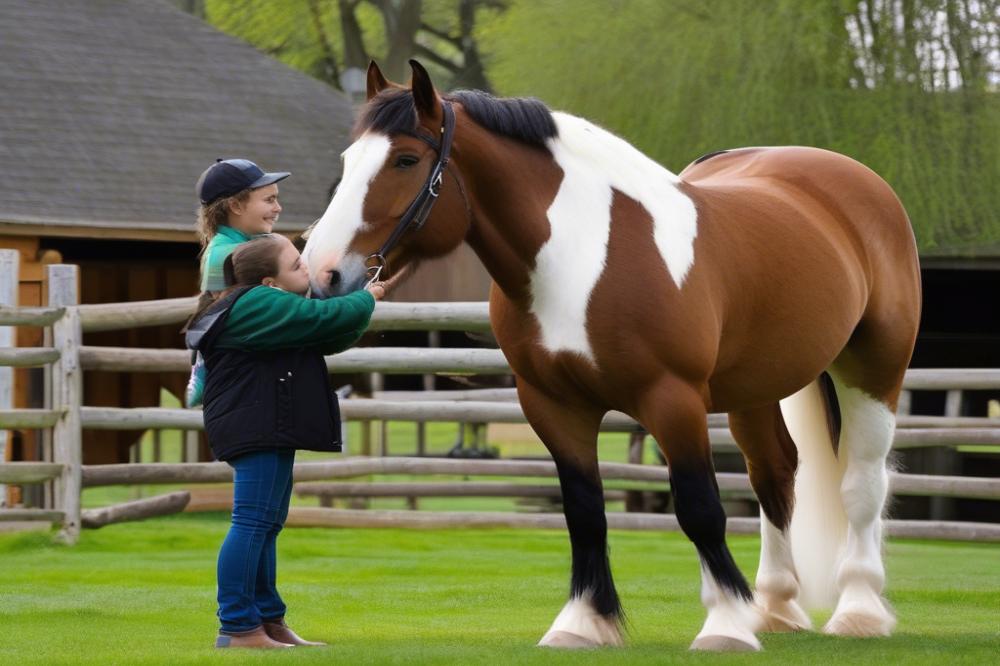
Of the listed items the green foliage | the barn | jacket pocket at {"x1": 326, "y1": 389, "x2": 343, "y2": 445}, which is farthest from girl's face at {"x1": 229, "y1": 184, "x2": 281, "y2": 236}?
the green foliage

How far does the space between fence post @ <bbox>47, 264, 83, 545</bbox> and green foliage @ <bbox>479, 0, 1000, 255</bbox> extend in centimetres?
922

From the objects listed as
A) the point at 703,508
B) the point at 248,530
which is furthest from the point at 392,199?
the point at 703,508

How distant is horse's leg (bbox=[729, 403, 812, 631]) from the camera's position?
18.5 feet

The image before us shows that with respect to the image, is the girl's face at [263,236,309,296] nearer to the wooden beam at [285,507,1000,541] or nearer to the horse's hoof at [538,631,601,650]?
the horse's hoof at [538,631,601,650]

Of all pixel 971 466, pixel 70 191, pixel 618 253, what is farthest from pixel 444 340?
pixel 618 253

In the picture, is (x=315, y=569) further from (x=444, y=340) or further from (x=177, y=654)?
(x=444, y=340)

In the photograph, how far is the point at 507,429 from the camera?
26719 millimetres

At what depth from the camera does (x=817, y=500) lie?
5738 millimetres

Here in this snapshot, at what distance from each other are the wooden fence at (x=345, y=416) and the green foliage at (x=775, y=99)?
5710 millimetres

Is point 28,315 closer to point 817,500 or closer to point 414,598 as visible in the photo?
point 414,598

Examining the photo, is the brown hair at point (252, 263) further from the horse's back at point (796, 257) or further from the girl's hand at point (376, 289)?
the horse's back at point (796, 257)

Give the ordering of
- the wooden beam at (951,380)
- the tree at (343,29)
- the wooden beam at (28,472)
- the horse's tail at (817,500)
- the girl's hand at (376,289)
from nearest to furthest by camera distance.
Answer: the girl's hand at (376,289) → the horse's tail at (817,500) → the wooden beam at (28,472) → the wooden beam at (951,380) → the tree at (343,29)

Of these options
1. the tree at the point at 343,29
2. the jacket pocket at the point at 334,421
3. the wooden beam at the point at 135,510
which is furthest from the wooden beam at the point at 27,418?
the tree at the point at 343,29

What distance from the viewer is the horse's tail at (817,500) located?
5.70 metres
